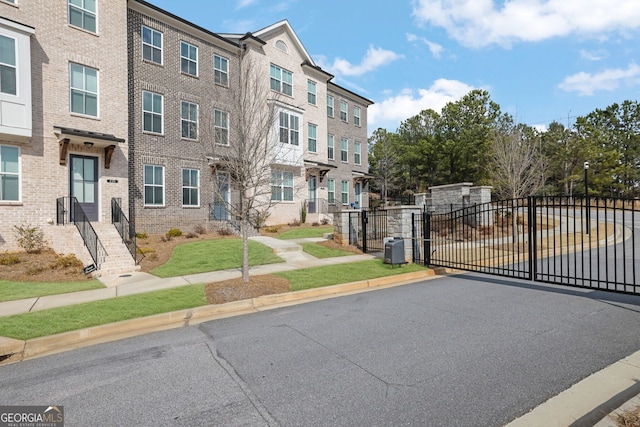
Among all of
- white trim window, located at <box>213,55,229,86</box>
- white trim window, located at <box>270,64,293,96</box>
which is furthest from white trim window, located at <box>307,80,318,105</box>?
white trim window, located at <box>213,55,229,86</box>

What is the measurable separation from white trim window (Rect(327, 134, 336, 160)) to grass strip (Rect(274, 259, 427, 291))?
17.2 m

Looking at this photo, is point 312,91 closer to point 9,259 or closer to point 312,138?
point 312,138

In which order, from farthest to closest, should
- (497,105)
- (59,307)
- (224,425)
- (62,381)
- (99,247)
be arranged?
(497,105) < (99,247) < (59,307) < (62,381) < (224,425)

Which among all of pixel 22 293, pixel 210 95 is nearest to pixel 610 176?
pixel 210 95

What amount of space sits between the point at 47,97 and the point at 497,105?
134ft

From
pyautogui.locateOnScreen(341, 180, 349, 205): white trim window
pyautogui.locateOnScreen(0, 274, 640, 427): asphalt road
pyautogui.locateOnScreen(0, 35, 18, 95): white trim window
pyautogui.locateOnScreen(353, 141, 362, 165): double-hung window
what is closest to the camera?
pyautogui.locateOnScreen(0, 274, 640, 427): asphalt road

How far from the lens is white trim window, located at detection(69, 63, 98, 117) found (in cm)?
1399

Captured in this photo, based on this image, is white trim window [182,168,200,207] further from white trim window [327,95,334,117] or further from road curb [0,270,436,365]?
white trim window [327,95,334,117]

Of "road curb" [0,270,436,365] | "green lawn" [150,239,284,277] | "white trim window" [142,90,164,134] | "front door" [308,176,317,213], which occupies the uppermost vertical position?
"white trim window" [142,90,164,134]

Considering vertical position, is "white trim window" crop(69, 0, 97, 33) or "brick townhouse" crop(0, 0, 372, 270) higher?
"white trim window" crop(69, 0, 97, 33)

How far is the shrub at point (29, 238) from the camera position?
40.3ft

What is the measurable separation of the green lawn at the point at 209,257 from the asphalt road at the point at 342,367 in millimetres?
4905

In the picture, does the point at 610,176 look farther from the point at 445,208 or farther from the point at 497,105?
the point at 445,208

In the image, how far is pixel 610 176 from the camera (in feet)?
133
